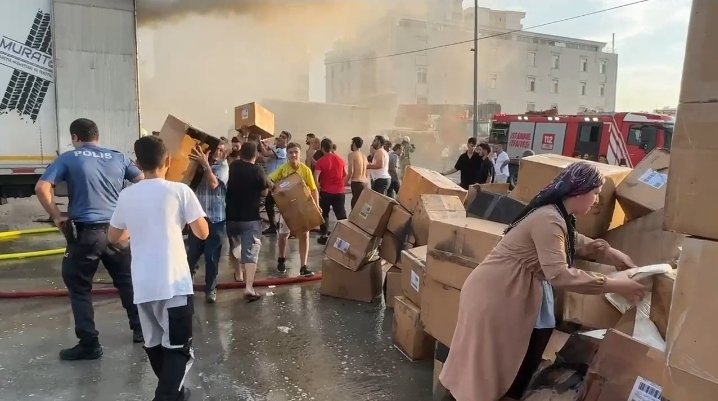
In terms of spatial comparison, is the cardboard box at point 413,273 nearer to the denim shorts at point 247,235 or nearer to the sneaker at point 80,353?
the denim shorts at point 247,235

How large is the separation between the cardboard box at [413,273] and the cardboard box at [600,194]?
85 centimetres

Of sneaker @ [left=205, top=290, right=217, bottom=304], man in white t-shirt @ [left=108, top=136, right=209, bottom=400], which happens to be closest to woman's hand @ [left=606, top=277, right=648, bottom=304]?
man in white t-shirt @ [left=108, top=136, right=209, bottom=400]

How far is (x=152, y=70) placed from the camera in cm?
2498

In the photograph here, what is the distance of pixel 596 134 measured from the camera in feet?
52.0

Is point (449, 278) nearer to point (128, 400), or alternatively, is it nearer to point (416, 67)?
point (128, 400)

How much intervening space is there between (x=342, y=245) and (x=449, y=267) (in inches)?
90.0

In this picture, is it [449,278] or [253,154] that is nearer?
[449,278]

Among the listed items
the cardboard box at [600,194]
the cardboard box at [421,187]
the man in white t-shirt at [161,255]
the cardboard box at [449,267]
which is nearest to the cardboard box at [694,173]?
the cardboard box at [449,267]

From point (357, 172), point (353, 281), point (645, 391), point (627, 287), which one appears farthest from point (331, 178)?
point (645, 391)

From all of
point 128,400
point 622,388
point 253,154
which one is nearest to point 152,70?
point 253,154

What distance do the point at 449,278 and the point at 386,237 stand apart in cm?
207

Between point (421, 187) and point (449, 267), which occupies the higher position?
point (421, 187)

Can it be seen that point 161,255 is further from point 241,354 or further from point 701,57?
point 701,57

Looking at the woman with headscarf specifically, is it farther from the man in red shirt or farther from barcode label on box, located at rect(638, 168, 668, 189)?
the man in red shirt
